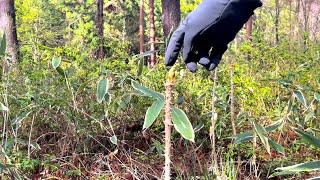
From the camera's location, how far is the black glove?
1277 millimetres

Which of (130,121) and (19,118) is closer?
(19,118)

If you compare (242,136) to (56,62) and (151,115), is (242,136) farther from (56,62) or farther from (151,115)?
(56,62)

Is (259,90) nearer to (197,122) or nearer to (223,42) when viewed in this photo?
(197,122)

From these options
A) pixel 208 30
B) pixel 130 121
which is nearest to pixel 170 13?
pixel 130 121

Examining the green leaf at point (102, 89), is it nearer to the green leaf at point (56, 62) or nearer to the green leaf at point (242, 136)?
the green leaf at point (56, 62)

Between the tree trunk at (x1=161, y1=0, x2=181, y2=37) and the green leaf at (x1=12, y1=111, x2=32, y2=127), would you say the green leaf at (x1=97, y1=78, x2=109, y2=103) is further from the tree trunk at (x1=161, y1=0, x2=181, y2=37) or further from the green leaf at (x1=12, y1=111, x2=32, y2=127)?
the tree trunk at (x1=161, y1=0, x2=181, y2=37)

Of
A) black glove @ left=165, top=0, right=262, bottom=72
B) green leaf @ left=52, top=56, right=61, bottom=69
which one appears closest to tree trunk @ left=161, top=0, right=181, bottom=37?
green leaf @ left=52, top=56, right=61, bottom=69

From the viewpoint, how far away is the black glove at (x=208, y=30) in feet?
4.19

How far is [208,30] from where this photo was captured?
129 centimetres

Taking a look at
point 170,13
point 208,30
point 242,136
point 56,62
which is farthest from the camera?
point 170,13

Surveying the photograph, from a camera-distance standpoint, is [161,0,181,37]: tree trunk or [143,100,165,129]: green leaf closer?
[143,100,165,129]: green leaf

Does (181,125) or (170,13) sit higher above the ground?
(170,13)

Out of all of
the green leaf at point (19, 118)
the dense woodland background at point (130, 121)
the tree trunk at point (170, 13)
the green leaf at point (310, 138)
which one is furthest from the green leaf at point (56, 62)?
the tree trunk at point (170, 13)

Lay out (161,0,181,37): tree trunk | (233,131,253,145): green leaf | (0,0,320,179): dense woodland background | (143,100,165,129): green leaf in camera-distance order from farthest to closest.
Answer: (161,0,181,37): tree trunk < (0,0,320,179): dense woodland background < (233,131,253,145): green leaf < (143,100,165,129): green leaf
